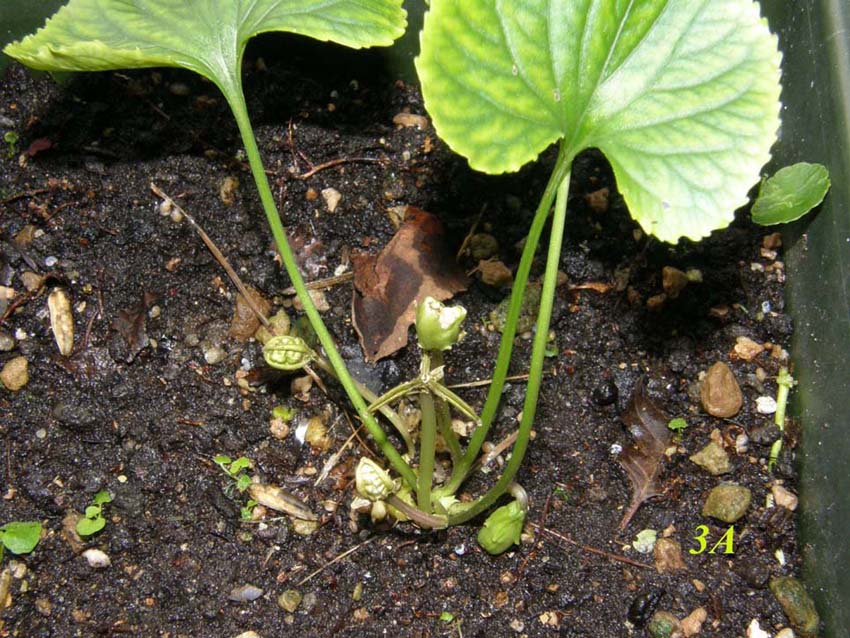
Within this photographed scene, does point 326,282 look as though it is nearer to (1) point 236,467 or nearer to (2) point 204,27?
(1) point 236,467

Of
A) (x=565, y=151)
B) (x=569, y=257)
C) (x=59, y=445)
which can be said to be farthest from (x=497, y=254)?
(x=59, y=445)

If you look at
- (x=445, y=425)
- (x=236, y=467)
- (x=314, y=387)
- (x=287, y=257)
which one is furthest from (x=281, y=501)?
(x=287, y=257)

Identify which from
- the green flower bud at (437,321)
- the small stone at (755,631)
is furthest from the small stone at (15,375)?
the small stone at (755,631)

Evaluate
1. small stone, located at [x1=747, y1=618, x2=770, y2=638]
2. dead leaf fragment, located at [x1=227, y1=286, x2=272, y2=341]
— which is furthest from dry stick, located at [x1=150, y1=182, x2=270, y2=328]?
small stone, located at [x1=747, y1=618, x2=770, y2=638]

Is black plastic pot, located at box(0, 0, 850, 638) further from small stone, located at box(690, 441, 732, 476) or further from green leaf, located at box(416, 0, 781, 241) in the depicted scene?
green leaf, located at box(416, 0, 781, 241)

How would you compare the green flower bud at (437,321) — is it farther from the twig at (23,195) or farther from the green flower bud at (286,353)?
the twig at (23,195)

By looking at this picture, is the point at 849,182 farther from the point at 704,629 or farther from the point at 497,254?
the point at 704,629

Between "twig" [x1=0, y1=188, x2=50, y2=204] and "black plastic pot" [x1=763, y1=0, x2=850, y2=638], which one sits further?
"twig" [x1=0, y1=188, x2=50, y2=204]
